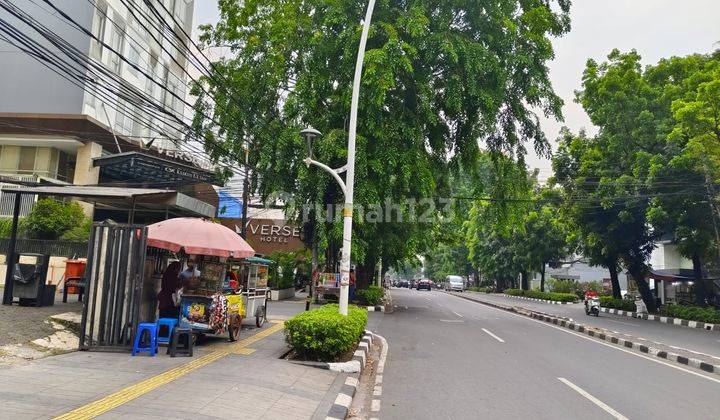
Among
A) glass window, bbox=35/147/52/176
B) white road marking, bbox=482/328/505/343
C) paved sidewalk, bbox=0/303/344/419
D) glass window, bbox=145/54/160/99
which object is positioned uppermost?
glass window, bbox=145/54/160/99

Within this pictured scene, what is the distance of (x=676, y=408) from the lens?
713cm

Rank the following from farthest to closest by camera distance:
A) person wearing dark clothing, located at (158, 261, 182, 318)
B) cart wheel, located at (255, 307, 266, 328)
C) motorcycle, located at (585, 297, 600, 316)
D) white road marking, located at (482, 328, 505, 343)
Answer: motorcycle, located at (585, 297, 600, 316) < white road marking, located at (482, 328, 505, 343) < cart wheel, located at (255, 307, 266, 328) < person wearing dark clothing, located at (158, 261, 182, 318)

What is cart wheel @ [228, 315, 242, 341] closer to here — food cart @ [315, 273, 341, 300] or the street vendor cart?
the street vendor cart

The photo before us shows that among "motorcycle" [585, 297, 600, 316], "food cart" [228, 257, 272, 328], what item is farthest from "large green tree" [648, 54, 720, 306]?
"food cart" [228, 257, 272, 328]

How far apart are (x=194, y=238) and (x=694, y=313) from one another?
23.0m

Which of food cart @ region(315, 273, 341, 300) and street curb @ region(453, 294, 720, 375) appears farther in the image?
food cart @ region(315, 273, 341, 300)

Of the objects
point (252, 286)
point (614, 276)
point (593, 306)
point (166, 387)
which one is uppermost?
point (614, 276)

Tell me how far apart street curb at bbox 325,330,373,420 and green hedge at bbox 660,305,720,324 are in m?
18.5

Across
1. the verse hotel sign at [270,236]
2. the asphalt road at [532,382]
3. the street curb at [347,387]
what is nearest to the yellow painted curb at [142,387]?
the street curb at [347,387]

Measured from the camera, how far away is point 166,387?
639 centimetres

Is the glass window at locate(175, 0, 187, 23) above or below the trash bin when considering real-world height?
above

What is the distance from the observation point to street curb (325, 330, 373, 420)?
6265 millimetres

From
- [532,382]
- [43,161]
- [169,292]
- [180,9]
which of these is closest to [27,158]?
[43,161]

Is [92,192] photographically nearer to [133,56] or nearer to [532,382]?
[532,382]
